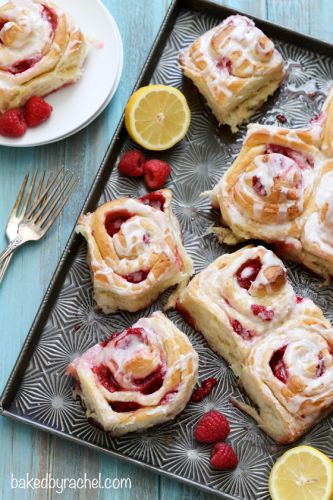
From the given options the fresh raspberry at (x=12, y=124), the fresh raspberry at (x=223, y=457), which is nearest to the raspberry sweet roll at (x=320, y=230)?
the fresh raspberry at (x=223, y=457)

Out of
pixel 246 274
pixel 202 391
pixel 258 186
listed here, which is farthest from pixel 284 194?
pixel 202 391

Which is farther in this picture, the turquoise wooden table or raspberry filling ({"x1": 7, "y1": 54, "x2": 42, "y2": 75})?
raspberry filling ({"x1": 7, "y1": 54, "x2": 42, "y2": 75})

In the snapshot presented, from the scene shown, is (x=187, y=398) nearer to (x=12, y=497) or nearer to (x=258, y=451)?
(x=258, y=451)

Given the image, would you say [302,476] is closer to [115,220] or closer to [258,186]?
[258,186]

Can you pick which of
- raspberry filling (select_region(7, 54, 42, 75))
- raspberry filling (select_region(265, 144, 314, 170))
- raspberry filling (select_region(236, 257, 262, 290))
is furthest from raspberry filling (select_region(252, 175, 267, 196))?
raspberry filling (select_region(7, 54, 42, 75))

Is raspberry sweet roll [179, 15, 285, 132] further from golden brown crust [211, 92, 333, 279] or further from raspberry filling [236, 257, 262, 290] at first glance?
raspberry filling [236, 257, 262, 290]

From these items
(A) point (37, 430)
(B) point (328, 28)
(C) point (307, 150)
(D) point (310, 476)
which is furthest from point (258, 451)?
(B) point (328, 28)

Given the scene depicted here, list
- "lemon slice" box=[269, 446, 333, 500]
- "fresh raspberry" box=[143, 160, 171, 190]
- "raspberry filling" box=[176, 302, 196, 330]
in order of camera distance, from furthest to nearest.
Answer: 1. "fresh raspberry" box=[143, 160, 171, 190]
2. "raspberry filling" box=[176, 302, 196, 330]
3. "lemon slice" box=[269, 446, 333, 500]
